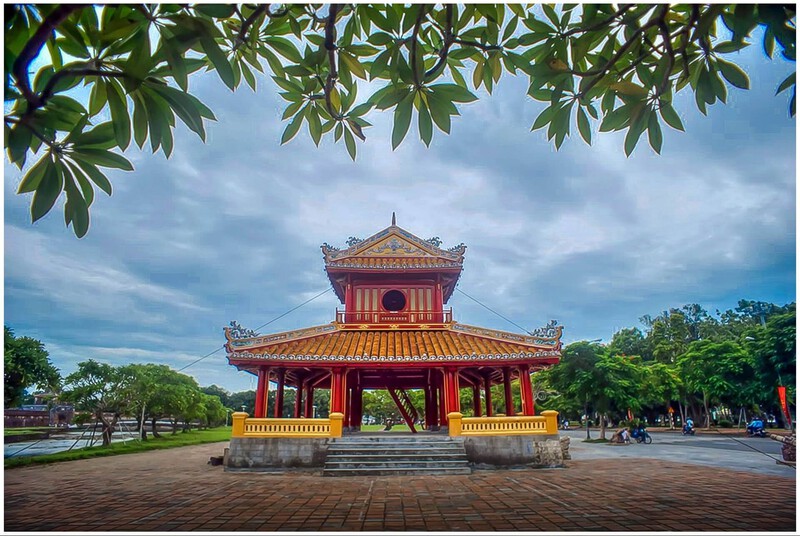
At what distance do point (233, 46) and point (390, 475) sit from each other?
371 inches

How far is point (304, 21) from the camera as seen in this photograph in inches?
90.5

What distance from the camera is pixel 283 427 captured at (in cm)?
1136

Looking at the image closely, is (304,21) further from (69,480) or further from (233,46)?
(69,480)

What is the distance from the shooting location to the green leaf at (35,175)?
5.53 feet

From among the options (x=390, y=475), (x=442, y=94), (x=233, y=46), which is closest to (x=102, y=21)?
(x=233, y=46)

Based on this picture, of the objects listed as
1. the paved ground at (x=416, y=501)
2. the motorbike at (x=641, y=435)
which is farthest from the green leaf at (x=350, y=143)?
the motorbike at (x=641, y=435)

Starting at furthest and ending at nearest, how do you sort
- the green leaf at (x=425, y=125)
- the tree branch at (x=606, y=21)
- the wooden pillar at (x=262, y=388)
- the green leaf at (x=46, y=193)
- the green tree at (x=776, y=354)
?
the green tree at (x=776, y=354) < the wooden pillar at (x=262, y=388) < the green leaf at (x=425, y=125) < the tree branch at (x=606, y=21) < the green leaf at (x=46, y=193)

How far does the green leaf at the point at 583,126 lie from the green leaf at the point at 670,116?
1.05 feet

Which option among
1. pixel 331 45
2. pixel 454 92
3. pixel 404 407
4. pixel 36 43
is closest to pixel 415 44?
pixel 454 92

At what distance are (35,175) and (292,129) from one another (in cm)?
109

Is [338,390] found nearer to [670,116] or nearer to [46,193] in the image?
[46,193]

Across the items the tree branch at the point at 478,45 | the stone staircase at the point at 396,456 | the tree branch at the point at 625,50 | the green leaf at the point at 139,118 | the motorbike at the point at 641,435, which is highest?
the tree branch at the point at 478,45

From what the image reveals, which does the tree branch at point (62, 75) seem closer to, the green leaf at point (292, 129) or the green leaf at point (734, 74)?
the green leaf at point (292, 129)

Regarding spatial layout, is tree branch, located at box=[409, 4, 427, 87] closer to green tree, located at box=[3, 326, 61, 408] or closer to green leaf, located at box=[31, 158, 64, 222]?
green leaf, located at box=[31, 158, 64, 222]
